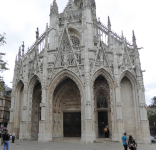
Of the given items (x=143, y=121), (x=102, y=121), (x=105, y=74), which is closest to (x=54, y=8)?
(x=105, y=74)

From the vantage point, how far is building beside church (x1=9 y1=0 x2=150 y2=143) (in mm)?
19000

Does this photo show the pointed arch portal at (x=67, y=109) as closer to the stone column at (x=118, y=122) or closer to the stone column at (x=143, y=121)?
the stone column at (x=118, y=122)

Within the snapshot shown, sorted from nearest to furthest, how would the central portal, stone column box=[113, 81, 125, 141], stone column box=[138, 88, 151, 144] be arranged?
stone column box=[113, 81, 125, 141]
stone column box=[138, 88, 151, 144]
the central portal

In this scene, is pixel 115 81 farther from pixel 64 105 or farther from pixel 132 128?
pixel 64 105

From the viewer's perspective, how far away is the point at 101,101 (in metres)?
22.6

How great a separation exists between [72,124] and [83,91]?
20.0ft

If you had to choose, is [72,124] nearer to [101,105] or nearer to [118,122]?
[101,105]

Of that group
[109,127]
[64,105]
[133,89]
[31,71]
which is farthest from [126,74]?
[31,71]

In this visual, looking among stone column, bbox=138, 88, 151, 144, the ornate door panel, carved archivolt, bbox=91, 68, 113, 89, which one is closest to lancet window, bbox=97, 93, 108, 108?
the ornate door panel

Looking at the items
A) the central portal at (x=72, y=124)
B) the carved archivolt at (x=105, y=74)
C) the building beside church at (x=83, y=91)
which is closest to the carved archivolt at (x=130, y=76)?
the building beside church at (x=83, y=91)

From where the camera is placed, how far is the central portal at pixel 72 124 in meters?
22.5

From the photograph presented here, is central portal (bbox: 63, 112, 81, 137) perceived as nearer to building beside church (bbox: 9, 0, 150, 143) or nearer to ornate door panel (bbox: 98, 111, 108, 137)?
building beside church (bbox: 9, 0, 150, 143)

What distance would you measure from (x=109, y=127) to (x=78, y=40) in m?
14.1

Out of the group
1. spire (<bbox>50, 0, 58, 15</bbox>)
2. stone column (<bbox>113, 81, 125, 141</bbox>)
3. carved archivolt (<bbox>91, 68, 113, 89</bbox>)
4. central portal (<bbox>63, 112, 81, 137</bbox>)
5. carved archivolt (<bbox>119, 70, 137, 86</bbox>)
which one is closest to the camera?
stone column (<bbox>113, 81, 125, 141</bbox>)
